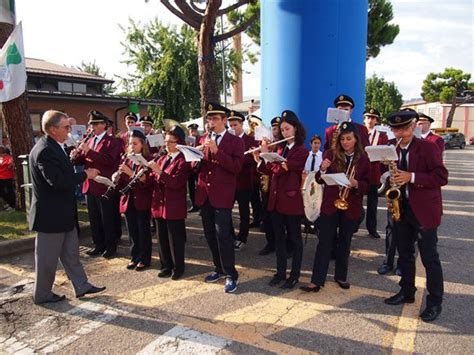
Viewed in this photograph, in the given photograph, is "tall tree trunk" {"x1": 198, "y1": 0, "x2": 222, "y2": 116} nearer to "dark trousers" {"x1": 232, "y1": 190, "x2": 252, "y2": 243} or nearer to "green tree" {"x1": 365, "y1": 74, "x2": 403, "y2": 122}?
"dark trousers" {"x1": 232, "y1": 190, "x2": 252, "y2": 243}

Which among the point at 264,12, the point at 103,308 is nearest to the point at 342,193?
the point at 103,308

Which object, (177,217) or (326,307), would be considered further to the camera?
(177,217)

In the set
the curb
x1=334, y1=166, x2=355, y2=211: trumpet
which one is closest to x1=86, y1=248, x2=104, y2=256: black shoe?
the curb

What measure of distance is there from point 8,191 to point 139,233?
476cm

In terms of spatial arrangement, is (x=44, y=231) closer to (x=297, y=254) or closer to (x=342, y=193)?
(x=297, y=254)

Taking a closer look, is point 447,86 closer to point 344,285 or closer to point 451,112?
point 451,112

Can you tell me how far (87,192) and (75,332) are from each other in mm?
2583

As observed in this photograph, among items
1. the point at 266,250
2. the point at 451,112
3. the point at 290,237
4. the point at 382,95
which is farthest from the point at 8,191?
the point at 451,112

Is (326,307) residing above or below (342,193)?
below

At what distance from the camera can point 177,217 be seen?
500cm

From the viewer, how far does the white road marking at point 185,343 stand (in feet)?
11.2

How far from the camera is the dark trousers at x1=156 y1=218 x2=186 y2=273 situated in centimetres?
508

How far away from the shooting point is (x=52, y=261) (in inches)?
170

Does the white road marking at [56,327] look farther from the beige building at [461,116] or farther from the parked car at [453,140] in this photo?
the beige building at [461,116]
